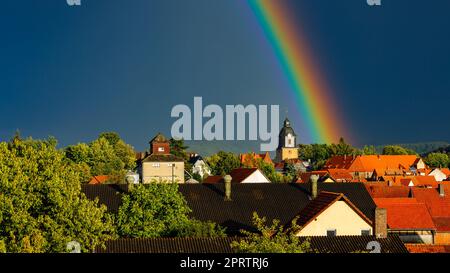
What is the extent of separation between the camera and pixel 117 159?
5261 inches

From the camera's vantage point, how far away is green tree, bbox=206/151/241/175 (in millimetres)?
134375

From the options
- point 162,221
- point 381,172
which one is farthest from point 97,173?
point 162,221

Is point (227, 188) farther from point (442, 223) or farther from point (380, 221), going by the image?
point (442, 223)

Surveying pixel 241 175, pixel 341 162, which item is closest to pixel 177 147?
pixel 241 175

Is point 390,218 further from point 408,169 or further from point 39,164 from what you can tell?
point 408,169

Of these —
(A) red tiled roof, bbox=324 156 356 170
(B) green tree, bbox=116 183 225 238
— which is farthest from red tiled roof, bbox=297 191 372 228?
(A) red tiled roof, bbox=324 156 356 170

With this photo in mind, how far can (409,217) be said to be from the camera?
48.9 m

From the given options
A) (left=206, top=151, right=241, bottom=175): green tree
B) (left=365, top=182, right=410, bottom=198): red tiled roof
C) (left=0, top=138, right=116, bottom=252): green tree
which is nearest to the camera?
(left=0, top=138, right=116, bottom=252): green tree

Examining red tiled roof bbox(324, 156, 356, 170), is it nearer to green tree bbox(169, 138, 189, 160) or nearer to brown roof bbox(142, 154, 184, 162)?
green tree bbox(169, 138, 189, 160)

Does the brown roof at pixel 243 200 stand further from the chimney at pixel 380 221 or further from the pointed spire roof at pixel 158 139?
the pointed spire roof at pixel 158 139

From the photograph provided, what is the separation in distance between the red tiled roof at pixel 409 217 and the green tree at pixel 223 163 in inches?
3297

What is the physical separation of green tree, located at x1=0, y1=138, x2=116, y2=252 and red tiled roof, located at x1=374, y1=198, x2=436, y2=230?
32422 mm

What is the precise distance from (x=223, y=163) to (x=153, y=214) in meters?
106
